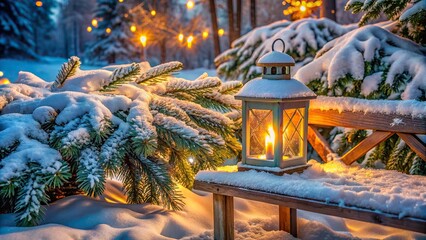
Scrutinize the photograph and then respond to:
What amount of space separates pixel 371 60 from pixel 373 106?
1.92ft

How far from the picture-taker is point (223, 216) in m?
2.65

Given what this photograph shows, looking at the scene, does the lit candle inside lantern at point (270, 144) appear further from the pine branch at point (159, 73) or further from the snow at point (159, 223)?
the pine branch at point (159, 73)

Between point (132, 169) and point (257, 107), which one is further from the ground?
point (257, 107)

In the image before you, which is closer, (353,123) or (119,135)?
(119,135)

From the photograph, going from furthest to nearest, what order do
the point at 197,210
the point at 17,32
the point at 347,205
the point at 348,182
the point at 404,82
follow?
the point at 17,32
the point at 404,82
the point at 197,210
the point at 348,182
the point at 347,205

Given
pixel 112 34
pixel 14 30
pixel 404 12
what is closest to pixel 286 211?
pixel 404 12

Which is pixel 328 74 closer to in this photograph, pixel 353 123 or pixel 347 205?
pixel 353 123

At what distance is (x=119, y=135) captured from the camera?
8.70ft

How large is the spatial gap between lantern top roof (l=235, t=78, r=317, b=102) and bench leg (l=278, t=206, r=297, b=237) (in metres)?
0.77

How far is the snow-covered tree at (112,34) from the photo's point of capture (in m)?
24.9

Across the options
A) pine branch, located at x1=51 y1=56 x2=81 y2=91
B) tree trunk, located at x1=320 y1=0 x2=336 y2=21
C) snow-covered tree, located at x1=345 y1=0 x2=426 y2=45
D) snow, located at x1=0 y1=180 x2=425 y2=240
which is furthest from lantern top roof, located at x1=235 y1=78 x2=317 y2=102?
tree trunk, located at x1=320 y1=0 x2=336 y2=21

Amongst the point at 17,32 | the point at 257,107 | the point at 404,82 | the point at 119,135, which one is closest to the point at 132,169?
the point at 119,135

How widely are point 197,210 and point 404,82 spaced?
1.70m

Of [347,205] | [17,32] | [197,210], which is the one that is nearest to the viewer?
[347,205]
